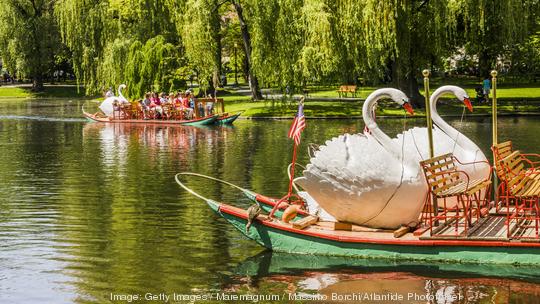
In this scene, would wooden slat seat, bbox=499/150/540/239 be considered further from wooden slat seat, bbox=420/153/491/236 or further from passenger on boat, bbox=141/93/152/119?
passenger on boat, bbox=141/93/152/119

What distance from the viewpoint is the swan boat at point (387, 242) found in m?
15.1

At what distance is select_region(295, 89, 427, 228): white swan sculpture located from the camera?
52.4ft

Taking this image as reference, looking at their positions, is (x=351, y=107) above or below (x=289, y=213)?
above

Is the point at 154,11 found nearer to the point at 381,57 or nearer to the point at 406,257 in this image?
the point at 381,57

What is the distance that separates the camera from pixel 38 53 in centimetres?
8575

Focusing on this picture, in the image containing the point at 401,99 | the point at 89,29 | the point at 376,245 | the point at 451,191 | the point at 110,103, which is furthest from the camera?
the point at 89,29

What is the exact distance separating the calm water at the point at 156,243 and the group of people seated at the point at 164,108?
15.1 metres

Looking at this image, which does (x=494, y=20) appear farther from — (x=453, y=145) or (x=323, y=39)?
(x=453, y=145)

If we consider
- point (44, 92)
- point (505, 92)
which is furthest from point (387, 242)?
point (44, 92)

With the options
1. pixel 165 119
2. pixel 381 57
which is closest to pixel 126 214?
pixel 381 57

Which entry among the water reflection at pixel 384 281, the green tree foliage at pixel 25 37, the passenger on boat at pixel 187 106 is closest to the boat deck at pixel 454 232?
the water reflection at pixel 384 281

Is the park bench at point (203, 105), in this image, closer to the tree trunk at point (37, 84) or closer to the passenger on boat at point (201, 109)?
the passenger on boat at point (201, 109)

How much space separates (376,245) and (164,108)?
36.6 m

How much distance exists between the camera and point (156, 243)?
1764 centimetres
